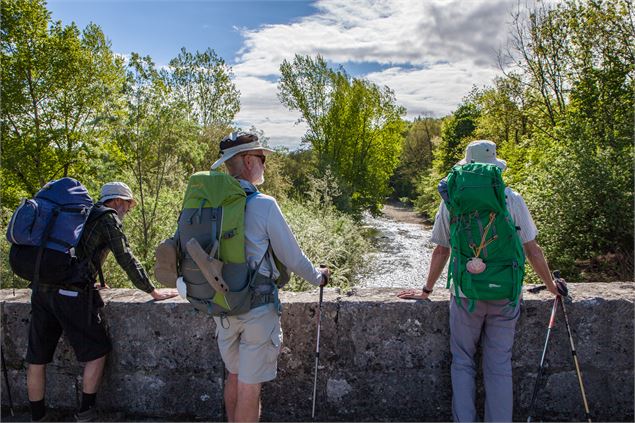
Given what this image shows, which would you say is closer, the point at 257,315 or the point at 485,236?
the point at 257,315

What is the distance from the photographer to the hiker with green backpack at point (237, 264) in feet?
7.67

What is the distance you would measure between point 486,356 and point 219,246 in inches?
65.1

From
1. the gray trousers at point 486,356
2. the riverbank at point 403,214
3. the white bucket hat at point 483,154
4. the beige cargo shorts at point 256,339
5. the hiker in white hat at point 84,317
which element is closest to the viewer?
the beige cargo shorts at point 256,339

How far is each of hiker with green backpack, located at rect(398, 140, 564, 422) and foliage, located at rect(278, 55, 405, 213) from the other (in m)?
30.3

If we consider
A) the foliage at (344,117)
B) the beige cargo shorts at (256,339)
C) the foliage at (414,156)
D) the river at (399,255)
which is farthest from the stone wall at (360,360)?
the foliage at (414,156)

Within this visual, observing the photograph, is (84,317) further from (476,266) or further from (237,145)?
(476,266)

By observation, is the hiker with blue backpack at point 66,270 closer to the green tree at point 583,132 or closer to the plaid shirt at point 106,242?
Answer: the plaid shirt at point 106,242

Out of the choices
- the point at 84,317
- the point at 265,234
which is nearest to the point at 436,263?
the point at 265,234

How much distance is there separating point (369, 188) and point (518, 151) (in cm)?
1575

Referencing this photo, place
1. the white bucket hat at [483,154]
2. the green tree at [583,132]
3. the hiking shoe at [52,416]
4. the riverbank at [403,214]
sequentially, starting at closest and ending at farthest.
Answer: the white bucket hat at [483,154], the hiking shoe at [52,416], the green tree at [583,132], the riverbank at [403,214]

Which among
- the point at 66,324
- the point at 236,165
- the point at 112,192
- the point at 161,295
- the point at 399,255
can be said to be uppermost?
the point at 236,165

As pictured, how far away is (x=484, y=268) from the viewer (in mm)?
2551

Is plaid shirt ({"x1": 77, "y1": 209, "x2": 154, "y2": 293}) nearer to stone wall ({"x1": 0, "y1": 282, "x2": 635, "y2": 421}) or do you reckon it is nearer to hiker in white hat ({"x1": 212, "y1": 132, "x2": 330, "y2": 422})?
stone wall ({"x1": 0, "y1": 282, "x2": 635, "y2": 421})

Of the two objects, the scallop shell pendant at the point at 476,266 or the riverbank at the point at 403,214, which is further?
the riverbank at the point at 403,214
